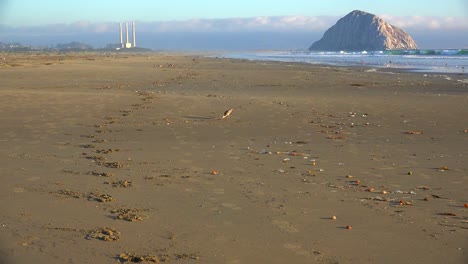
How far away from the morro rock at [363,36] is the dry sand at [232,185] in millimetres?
134943

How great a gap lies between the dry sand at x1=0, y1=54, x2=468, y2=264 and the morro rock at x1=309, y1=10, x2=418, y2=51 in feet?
443

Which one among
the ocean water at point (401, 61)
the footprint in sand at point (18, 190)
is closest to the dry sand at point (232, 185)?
the footprint in sand at point (18, 190)

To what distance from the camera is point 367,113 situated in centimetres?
1408

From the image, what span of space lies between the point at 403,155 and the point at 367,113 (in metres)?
5.27

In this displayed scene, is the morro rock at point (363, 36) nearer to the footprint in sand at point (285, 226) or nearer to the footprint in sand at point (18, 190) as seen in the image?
the footprint in sand at point (18, 190)

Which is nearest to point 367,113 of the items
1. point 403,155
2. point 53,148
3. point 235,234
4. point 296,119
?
point 296,119

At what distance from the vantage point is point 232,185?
6848 mm

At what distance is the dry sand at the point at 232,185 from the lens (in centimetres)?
475

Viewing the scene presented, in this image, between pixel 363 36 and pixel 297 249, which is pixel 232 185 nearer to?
pixel 297 249

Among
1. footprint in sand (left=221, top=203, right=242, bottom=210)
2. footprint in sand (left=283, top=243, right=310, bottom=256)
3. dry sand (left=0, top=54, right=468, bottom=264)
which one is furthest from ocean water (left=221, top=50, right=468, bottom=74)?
footprint in sand (left=283, top=243, right=310, bottom=256)

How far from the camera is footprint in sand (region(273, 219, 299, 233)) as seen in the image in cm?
518

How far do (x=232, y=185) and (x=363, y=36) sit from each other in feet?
493

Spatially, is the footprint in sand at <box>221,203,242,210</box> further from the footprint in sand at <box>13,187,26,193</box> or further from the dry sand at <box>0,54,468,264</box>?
the footprint in sand at <box>13,187,26,193</box>

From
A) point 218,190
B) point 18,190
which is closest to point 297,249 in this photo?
point 218,190
